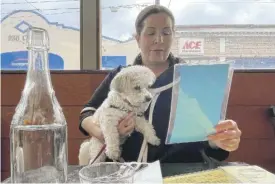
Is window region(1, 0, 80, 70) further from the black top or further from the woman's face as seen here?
the black top

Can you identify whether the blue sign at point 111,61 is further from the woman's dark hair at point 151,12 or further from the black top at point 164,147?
the black top at point 164,147

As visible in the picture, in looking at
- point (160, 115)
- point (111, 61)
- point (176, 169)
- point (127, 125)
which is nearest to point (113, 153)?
point (127, 125)

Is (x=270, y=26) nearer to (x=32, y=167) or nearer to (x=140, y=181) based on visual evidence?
(x=140, y=181)

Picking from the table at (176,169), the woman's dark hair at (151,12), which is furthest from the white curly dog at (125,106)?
the woman's dark hair at (151,12)

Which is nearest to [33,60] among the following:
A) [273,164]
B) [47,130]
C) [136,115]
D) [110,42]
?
[47,130]

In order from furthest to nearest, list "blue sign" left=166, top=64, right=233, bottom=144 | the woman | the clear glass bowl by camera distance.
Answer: the woman → "blue sign" left=166, top=64, right=233, bottom=144 → the clear glass bowl

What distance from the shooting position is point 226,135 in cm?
88

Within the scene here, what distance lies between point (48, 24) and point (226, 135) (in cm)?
161

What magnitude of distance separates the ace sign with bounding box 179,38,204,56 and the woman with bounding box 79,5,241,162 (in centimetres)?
67

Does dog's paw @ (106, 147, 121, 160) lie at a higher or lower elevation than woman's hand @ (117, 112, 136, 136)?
lower

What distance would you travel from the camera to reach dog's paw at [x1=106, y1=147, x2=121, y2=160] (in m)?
1.05

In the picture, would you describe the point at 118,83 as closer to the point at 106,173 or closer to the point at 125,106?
the point at 125,106

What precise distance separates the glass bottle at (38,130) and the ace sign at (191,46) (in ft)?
4.95

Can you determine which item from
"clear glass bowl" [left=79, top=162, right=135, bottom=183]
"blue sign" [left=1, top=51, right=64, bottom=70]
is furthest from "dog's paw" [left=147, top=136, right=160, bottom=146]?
"blue sign" [left=1, top=51, right=64, bottom=70]
